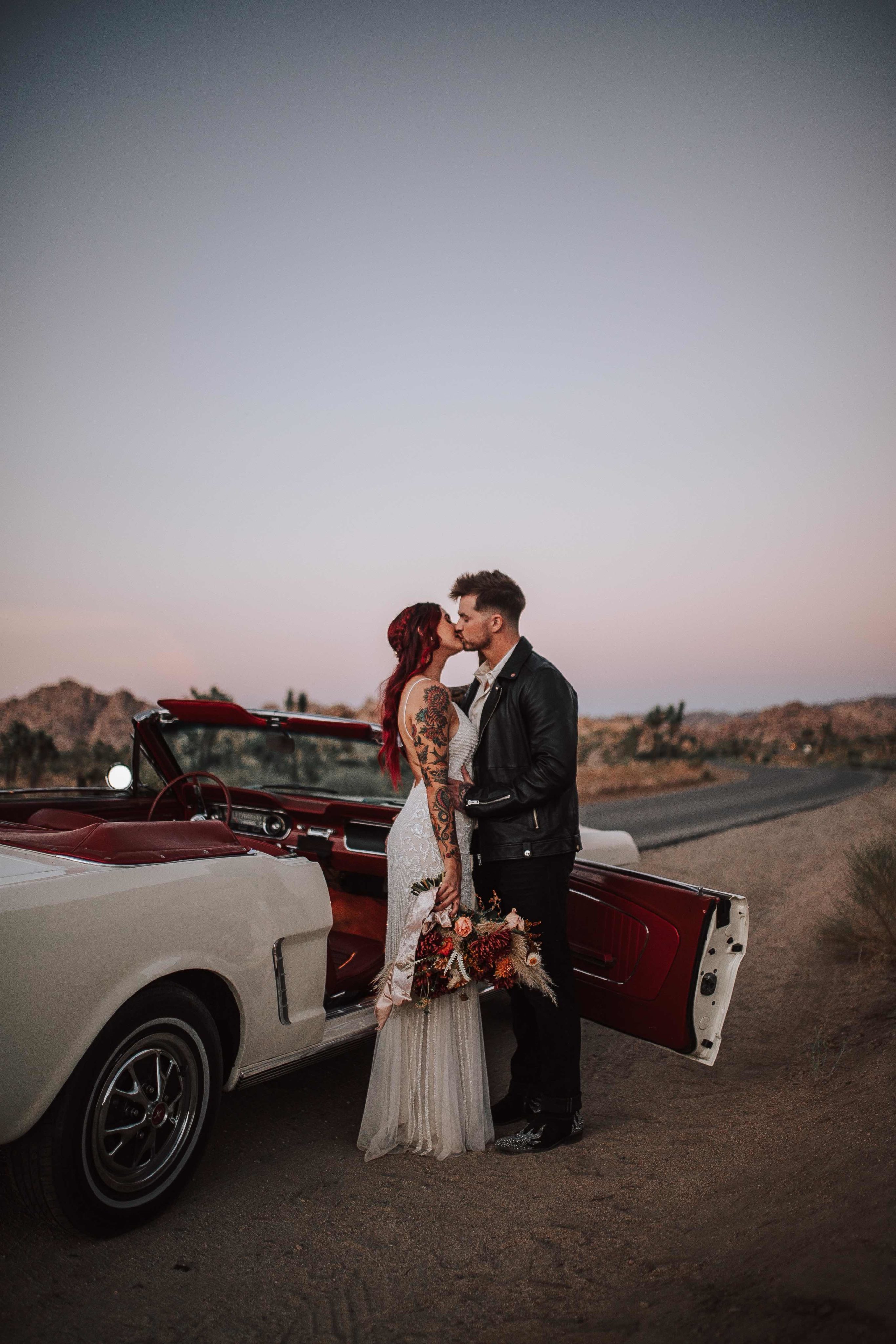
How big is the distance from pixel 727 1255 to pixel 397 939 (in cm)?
171

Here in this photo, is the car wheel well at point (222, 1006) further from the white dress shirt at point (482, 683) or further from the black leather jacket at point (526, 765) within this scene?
the white dress shirt at point (482, 683)

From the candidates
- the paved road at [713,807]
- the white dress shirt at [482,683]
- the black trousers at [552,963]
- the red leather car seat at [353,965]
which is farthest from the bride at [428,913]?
the paved road at [713,807]

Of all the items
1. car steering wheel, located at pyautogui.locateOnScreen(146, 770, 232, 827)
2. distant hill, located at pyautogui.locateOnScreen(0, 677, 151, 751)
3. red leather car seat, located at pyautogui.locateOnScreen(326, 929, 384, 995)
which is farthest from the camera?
distant hill, located at pyautogui.locateOnScreen(0, 677, 151, 751)

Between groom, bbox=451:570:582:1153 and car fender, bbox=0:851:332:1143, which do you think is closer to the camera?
car fender, bbox=0:851:332:1143

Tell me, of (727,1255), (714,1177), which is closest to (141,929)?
(727,1255)

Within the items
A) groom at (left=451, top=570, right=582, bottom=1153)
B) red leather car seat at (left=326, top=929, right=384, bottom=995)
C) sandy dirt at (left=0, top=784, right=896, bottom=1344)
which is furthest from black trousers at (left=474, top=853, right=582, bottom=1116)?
red leather car seat at (left=326, top=929, right=384, bottom=995)

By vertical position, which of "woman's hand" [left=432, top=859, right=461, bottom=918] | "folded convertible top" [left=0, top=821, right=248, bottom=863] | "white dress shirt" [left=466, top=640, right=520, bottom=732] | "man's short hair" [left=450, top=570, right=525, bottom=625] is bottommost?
"woman's hand" [left=432, top=859, right=461, bottom=918]

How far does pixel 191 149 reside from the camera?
11469mm

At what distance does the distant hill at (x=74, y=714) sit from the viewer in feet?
71.6

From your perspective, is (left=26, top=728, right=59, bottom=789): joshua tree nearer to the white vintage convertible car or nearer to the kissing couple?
the white vintage convertible car

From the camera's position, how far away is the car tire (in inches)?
108

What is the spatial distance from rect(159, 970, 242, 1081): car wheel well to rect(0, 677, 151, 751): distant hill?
18.4 meters

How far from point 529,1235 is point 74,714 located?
927 inches

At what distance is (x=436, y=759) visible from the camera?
12.5 ft
